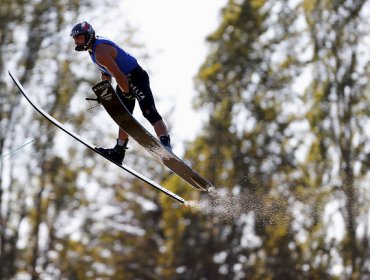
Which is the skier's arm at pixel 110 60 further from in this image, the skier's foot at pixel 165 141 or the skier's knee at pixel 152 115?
the skier's foot at pixel 165 141

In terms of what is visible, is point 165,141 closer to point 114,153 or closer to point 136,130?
point 136,130

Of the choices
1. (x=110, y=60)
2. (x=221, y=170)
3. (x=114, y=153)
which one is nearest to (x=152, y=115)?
(x=114, y=153)

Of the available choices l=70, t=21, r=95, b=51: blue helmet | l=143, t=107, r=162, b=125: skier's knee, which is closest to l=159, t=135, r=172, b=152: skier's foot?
l=143, t=107, r=162, b=125: skier's knee

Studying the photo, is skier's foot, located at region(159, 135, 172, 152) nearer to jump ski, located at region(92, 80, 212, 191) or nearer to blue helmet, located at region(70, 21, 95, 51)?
jump ski, located at region(92, 80, 212, 191)

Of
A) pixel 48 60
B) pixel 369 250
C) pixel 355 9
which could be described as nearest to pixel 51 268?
pixel 48 60

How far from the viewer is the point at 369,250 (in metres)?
23.2

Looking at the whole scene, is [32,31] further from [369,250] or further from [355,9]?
[369,250]

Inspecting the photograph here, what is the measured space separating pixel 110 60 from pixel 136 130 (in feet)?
3.36

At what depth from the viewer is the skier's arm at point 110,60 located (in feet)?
36.4

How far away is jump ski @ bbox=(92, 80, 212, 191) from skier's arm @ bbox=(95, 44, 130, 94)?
0.15 m

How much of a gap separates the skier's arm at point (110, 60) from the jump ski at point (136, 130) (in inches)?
5.9

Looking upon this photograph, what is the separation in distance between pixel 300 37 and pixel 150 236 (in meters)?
7.36

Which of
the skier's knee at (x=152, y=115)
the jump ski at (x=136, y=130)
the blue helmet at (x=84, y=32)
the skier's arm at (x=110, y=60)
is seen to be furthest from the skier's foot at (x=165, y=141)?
the blue helmet at (x=84, y=32)

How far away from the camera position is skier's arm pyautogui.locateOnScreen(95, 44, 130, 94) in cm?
1109
